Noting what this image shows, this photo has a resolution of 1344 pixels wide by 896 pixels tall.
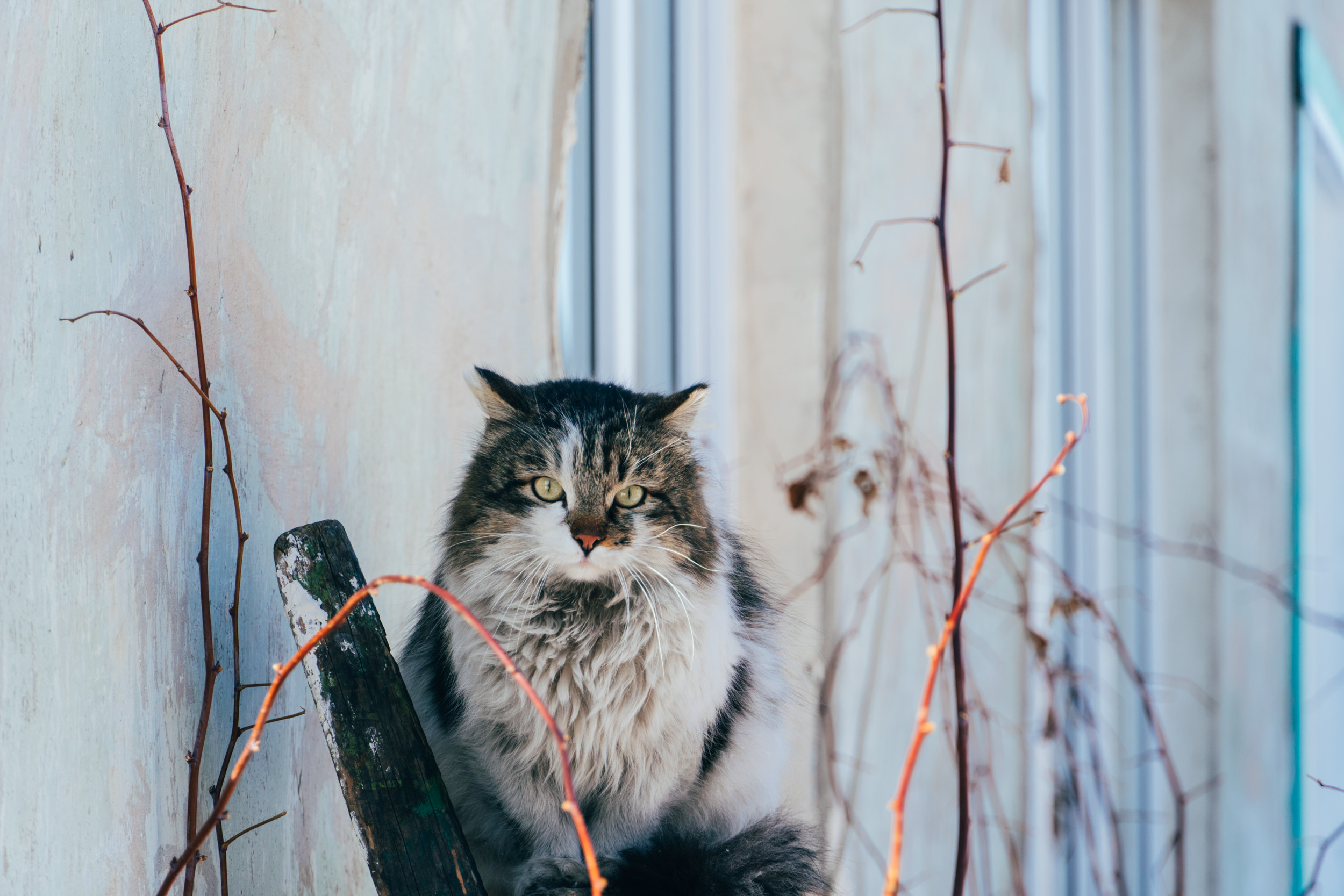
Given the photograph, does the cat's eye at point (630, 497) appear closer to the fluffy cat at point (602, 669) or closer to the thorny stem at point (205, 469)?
the fluffy cat at point (602, 669)

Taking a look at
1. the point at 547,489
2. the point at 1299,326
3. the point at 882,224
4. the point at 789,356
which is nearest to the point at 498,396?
the point at 547,489

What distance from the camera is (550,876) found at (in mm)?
745

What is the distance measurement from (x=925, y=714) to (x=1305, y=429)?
332 centimetres

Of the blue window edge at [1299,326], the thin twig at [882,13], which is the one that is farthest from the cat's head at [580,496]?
the blue window edge at [1299,326]

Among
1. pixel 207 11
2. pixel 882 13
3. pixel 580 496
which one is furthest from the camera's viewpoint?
pixel 882 13

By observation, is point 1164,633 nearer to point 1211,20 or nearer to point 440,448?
point 1211,20

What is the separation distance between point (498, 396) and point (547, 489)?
0.32 feet

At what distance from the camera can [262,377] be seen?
792 mm

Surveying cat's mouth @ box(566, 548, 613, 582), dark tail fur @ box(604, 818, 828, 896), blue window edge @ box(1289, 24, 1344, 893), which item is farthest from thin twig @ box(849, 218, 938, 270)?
blue window edge @ box(1289, 24, 1344, 893)

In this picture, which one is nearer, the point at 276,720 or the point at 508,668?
the point at 508,668

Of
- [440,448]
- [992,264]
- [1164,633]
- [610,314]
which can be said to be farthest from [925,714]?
[1164,633]

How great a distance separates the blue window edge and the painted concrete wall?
2.94 meters

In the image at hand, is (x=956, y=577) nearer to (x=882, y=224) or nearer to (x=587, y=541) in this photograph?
(x=587, y=541)

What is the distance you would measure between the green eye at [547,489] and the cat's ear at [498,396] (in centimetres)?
7
